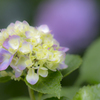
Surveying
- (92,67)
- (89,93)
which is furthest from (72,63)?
(92,67)

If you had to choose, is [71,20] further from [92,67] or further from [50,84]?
[50,84]

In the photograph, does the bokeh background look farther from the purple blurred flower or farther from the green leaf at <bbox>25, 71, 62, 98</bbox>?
the green leaf at <bbox>25, 71, 62, 98</bbox>

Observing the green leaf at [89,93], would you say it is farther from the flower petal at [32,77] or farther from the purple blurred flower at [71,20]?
the purple blurred flower at [71,20]

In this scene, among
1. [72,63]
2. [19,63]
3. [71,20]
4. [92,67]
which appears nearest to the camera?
[19,63]

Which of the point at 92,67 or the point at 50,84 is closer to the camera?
the point at 50,84

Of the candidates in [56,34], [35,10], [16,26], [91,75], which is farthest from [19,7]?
[16,26]

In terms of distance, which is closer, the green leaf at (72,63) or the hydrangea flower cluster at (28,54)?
the hydrangea flower cluster at (28,54)

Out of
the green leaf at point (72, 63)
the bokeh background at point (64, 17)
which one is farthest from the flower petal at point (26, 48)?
the bokeh background at point (64, 17)

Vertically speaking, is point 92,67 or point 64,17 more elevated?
point 64,17
